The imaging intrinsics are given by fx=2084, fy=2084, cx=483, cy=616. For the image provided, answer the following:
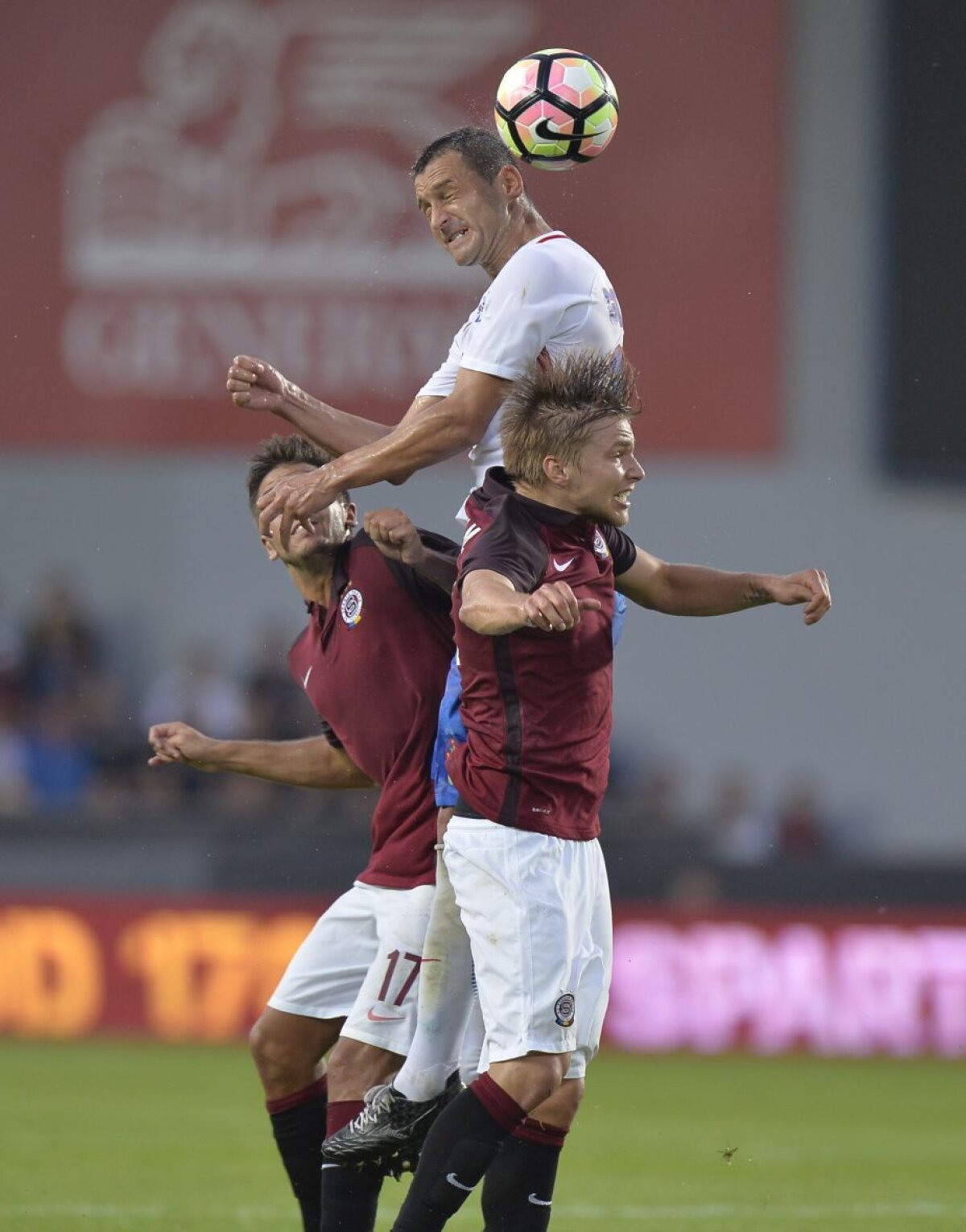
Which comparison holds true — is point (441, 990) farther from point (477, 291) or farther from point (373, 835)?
A: point (477, 291)

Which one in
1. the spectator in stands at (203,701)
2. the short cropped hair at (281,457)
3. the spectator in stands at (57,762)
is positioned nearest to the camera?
the short cropped hair at (281,457)

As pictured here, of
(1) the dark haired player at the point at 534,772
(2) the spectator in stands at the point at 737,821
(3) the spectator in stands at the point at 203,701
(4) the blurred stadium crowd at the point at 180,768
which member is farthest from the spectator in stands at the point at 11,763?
(1) the dark haired player at the point at 534,772

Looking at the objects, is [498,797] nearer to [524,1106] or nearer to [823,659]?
[524,1106]

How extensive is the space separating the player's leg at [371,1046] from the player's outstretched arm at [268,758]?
61 cm

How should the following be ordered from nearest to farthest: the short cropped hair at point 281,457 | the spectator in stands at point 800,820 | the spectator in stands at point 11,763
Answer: the short cropped hair at point 281,457 < the spectator in stands at point 11,763 < the spectator in stands at point 800,820

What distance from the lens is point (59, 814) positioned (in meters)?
13.1

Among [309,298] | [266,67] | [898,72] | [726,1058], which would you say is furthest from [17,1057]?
[898,72]

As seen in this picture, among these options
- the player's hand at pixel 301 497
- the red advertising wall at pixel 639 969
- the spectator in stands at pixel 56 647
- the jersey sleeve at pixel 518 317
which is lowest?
the red advertising wall at pixel 639 969

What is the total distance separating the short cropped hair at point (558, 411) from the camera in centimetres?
453

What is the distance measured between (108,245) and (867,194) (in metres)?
5.58

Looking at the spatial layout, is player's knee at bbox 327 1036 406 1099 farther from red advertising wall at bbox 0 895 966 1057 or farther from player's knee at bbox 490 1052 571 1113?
red advertising wall at bbox 0 895 966 1057

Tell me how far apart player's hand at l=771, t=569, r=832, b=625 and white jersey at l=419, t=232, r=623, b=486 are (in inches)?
27.4

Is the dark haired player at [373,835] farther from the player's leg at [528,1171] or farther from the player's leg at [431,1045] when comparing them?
the player's leg at [528,1171]

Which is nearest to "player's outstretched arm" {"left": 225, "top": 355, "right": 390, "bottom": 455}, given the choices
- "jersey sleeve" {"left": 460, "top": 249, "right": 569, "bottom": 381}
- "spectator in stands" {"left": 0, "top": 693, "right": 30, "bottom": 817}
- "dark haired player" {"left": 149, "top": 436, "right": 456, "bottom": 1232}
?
"dark haired player" {"left": 149, "top": 436, "right": 456, "bottom": 1232}
